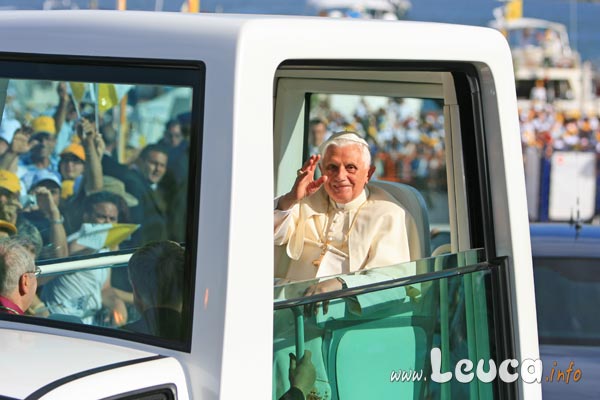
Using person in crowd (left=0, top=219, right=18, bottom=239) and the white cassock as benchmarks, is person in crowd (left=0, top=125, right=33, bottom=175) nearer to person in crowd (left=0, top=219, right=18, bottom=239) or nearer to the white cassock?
person in crowd (left=0, top=219, right=18, bottom=239)

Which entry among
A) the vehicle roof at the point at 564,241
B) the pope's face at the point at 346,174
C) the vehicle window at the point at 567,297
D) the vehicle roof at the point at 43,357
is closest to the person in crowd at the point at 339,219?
the pope's face at the point at 346,174

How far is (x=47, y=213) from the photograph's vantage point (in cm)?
212

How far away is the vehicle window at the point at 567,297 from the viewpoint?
17.4ft

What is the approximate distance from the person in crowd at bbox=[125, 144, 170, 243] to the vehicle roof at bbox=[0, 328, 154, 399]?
0.24 m

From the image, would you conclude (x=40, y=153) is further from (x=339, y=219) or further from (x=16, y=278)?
(x=339, y=219)

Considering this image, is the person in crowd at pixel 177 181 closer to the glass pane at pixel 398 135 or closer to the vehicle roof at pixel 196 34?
the vehicle roof at pixel 196 34

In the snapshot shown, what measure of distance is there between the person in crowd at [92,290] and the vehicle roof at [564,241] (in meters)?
3.77

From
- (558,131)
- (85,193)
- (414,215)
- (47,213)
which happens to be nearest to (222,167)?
(85,193)

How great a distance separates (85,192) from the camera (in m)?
2.07

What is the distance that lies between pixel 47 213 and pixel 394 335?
77cm

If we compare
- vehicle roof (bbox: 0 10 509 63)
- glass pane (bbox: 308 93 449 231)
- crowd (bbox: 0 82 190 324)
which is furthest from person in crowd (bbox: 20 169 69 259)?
glass pane (bbox: 308 93 449 231)

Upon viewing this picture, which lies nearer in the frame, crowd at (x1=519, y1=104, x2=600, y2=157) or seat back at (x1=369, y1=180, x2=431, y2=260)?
seat back at (x1=369, y1=180, x2=431, y2=260)

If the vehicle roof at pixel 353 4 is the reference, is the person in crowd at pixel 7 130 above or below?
below

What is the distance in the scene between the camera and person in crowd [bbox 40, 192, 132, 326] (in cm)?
194
